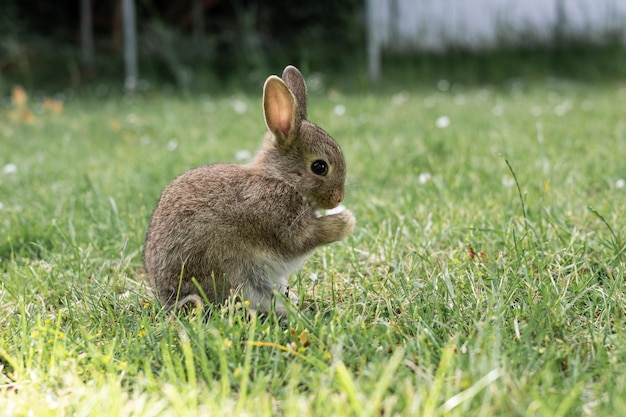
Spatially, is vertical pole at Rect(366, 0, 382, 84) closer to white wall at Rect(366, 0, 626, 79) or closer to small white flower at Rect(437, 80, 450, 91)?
small white flower at Rect(437, 80, 450, 91)

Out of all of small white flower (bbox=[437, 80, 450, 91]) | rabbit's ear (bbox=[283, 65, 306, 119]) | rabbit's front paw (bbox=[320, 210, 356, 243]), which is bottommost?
small white flower (bbox=[437, 80, 450, 91])

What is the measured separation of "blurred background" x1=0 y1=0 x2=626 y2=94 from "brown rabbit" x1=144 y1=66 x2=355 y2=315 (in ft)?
A: 25.8

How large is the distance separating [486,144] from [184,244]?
306 centimetres

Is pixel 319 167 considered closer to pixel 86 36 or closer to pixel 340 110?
pixel 340 110

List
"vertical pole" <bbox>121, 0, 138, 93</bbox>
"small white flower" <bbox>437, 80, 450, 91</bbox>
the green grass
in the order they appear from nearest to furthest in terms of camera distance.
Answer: the green grass < "small white flower" <bbox>437, 80, 450, 91</bbox> < "vertical pole" <bbox>121, 0, 138, 93</bbox>

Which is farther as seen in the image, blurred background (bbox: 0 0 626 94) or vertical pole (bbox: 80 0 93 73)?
vertical pole (bbox: 80 0 93 73)

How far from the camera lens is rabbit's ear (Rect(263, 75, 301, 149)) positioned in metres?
2.46

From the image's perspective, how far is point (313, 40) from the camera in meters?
11.5

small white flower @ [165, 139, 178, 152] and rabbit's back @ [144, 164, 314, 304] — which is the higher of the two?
rabbit's back @ [144, 164, 314, 304]

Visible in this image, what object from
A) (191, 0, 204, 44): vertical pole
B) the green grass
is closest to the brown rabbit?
the green grass

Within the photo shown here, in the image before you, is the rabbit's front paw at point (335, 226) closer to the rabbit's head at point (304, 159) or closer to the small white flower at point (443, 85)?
the rabbit's head at point (304, 159)

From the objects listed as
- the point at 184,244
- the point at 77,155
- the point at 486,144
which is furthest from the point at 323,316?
the point at 77,155

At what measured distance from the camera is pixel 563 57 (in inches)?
439

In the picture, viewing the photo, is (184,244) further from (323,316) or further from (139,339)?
(323,316)
